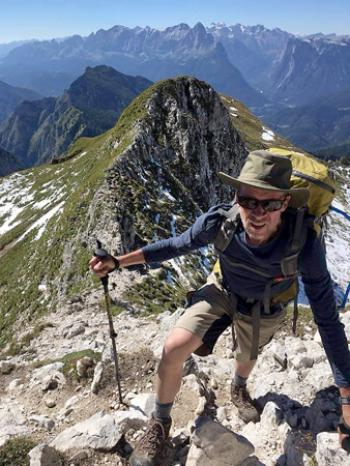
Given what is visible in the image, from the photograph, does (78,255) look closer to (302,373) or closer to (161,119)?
(302,373)

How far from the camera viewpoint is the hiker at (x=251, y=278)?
5617 mm

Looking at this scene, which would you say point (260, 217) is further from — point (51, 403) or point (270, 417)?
point (51, 403)

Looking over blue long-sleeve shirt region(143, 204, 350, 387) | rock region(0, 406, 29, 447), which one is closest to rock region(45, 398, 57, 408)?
rock region(0, 406, 29, 447)

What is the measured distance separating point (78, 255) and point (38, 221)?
20.5 metres

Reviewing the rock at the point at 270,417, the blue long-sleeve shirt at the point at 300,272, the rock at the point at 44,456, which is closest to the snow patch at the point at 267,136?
the rock at the point at 270,417

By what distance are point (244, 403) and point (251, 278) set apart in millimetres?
3111

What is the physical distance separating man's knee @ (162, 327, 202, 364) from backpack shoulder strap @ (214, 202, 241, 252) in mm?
1391

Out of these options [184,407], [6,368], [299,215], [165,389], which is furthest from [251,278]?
[6,368]

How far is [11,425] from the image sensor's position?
8.25 m

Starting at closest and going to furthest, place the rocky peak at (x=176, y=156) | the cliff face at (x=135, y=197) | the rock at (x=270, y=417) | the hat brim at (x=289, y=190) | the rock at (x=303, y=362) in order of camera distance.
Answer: the hat brim at (x=289, y=190), the rock at (x=270, y=417), the rock at (x=303, y=362), the cliff face at (x=135, y=197), the rocky peak at (x=176, y=156)

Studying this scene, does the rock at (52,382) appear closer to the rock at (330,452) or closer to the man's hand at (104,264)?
Result: the man's hand at (104,264)

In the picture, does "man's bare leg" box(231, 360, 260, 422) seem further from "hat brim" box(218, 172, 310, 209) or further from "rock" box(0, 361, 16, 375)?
"rock" box(0, 361, 16, 375)

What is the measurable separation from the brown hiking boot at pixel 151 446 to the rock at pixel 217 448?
48 centimetres

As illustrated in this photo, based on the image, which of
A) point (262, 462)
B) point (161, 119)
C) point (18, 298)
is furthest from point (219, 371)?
point (161, 119)
